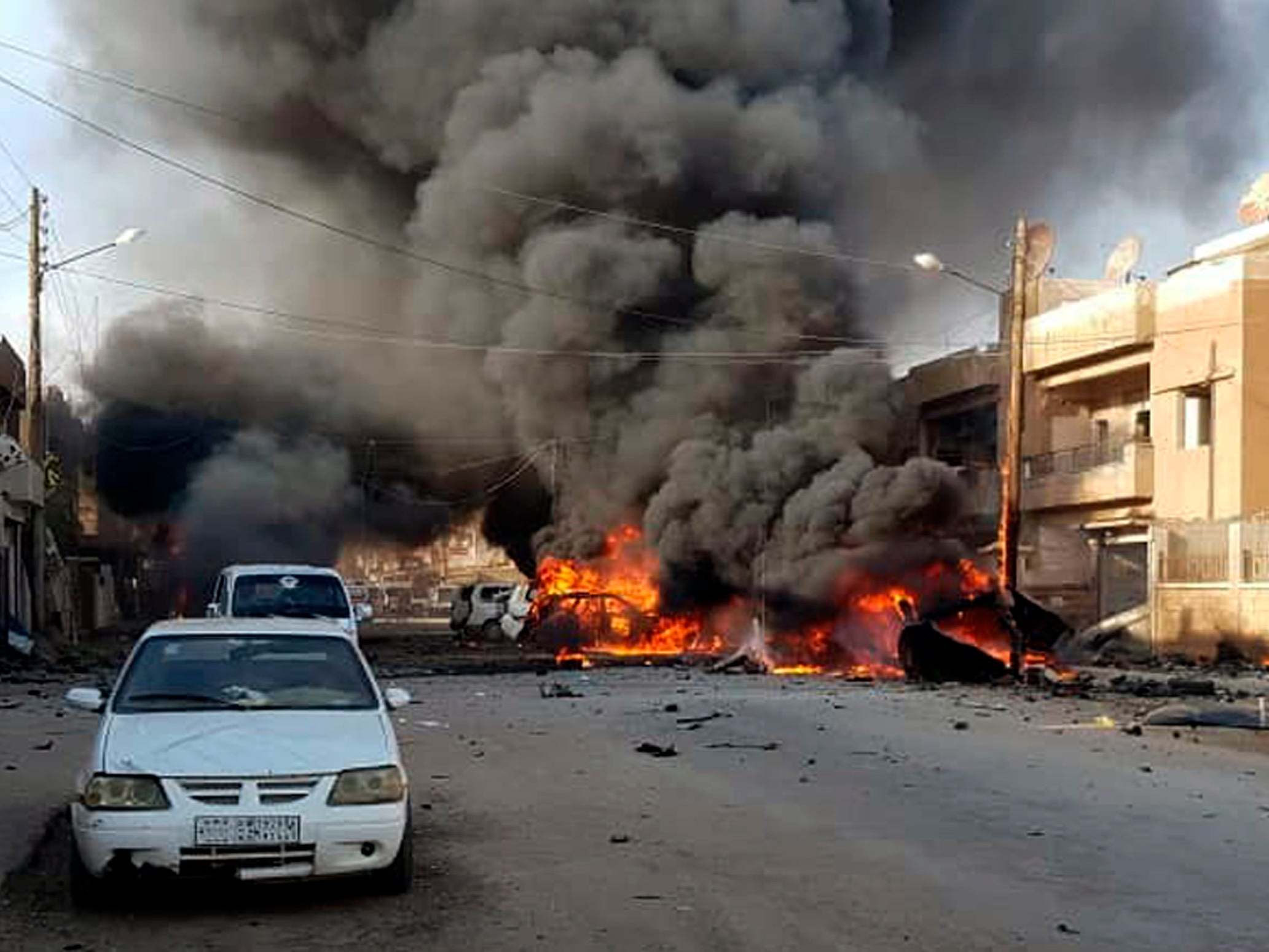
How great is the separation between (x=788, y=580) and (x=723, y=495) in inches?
140

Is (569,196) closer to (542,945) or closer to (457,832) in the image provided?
(457,832)

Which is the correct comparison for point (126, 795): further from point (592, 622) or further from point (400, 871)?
point (592, 622)

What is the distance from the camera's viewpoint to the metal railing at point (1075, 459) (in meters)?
36.4

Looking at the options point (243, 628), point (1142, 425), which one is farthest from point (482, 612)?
point (243, 628)

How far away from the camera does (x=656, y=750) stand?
1391 cm

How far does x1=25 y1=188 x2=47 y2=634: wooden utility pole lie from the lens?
104 ft

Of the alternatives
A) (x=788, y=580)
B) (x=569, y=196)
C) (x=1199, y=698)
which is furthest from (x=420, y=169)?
(x=1199, y=698)

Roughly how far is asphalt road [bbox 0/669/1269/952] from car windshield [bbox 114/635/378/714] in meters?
0.97

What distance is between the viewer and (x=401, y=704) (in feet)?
28.0

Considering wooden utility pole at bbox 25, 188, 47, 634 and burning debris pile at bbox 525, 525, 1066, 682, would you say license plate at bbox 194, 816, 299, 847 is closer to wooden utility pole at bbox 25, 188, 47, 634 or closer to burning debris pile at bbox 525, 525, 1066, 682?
burning debris pile at bbox 525, 525, 1066, 682

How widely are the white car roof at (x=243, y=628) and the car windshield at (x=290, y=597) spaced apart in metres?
9.52

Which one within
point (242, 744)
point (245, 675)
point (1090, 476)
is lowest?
point (242, 744)

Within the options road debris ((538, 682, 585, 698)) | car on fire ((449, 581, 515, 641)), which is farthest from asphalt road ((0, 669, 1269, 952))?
car on fire ((449, 581, 515, 641))

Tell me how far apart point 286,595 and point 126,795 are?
39.3 ft
